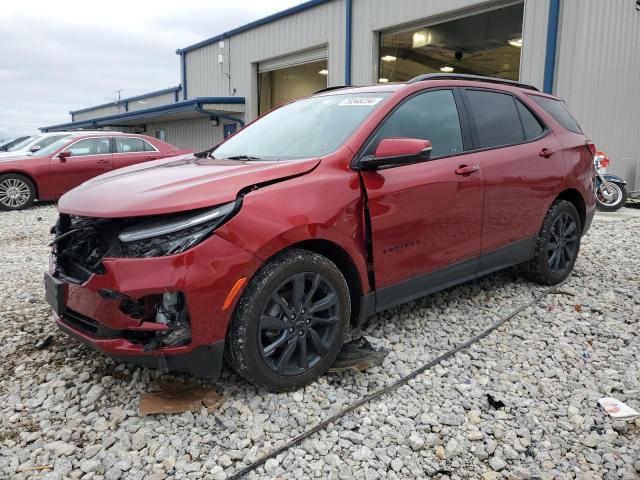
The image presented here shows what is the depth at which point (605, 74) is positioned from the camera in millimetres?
10195

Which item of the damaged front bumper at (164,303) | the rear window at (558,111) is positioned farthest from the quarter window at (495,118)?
the damaged front bumper at (164,303)

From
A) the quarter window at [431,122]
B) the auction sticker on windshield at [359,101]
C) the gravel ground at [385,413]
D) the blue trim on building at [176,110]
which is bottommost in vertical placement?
the gravel ground at [385,413]

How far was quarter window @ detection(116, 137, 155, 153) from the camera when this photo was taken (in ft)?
35.5

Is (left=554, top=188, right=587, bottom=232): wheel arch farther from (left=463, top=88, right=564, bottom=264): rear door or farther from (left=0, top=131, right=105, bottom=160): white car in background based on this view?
(left=0, top=131, right=105, bottom=160): white car in background

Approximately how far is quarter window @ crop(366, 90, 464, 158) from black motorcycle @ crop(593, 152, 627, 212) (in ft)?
24.6

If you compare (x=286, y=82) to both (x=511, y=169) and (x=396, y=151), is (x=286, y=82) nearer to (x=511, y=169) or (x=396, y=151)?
(x=511, y=169)

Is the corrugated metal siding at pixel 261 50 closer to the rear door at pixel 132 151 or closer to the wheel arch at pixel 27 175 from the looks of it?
the rear door at pixel 132 151

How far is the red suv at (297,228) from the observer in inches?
92.3

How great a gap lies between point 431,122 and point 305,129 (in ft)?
2.83

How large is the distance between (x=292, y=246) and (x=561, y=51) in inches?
352

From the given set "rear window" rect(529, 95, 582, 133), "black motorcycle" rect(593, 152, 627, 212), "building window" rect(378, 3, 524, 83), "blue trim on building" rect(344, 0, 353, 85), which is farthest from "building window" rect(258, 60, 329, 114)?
"rear window" rect(529, 95, 582, 133)

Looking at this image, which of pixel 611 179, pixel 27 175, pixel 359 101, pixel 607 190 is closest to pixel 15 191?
pixel 27 175

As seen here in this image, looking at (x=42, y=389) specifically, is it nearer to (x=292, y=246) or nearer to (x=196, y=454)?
(x=196, y=454)

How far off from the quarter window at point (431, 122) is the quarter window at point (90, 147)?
28.9ft
